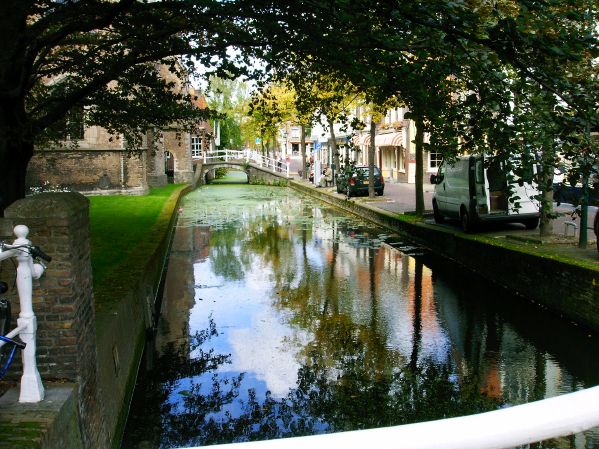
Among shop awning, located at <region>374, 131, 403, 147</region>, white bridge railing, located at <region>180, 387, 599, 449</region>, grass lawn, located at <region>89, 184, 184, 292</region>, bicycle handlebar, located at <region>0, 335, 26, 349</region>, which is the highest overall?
shop awning, located at <region>374, 131, 403, 147</region>

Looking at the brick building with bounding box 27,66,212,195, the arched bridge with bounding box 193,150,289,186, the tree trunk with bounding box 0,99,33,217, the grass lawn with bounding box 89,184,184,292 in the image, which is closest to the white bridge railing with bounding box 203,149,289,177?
the arched bridge with bounding box 193,150,289,186

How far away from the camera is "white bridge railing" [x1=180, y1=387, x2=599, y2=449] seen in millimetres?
1101

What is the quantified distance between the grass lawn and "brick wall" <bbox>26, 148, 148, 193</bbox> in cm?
196

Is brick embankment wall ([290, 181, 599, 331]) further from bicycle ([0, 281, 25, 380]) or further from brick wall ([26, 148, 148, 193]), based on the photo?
brick wall ([26, 148, 148, 193])

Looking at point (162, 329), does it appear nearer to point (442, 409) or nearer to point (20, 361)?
point (442, 409)

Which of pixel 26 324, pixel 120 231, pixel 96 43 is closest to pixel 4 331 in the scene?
pixel 26 324

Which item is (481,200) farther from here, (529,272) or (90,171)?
(90,171)

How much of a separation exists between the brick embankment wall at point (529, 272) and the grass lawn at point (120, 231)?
6.95 m

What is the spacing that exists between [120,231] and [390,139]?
30.9 m

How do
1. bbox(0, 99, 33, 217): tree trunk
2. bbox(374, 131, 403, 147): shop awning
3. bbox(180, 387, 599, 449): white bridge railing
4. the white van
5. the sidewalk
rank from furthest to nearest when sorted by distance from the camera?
bbox(374, 131, 403, 147): shop awning → the white van → the sidewalk → bbox(0, 99, 33, 217): tree trunk → bbox(180, 387, 599, 449): white bridge railing

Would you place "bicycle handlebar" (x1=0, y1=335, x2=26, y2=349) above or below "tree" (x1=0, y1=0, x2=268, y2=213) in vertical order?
below

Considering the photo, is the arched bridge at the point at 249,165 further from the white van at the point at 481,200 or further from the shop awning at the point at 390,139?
the white van at the point at 481,200

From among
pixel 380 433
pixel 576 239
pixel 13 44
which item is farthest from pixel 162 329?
pixel 380 433

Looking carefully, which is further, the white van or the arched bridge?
the arched bridge
